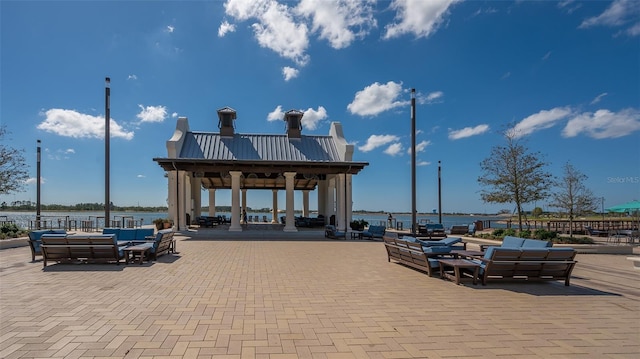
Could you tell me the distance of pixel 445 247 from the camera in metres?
9.66

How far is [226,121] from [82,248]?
659 inches

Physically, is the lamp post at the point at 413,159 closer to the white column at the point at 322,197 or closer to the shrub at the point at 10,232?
the white column at the point at 322,197

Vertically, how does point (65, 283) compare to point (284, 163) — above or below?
below

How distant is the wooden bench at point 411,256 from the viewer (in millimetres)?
8586

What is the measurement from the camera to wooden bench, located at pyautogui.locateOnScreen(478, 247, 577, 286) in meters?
7.62

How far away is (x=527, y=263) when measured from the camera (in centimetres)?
764

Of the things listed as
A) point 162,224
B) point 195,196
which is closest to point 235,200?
point 162,224

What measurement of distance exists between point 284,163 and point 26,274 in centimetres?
1280

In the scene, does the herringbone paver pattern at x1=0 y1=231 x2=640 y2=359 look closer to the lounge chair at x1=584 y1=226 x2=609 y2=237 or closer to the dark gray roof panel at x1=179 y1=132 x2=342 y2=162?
the lounge chair at x1=584 y1=226 x2=609 y2=237

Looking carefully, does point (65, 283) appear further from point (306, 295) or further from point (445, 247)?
point (445, 247)

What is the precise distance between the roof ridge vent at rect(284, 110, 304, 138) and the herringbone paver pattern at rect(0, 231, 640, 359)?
17257 mm

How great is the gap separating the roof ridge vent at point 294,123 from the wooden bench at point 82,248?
55.7 ft

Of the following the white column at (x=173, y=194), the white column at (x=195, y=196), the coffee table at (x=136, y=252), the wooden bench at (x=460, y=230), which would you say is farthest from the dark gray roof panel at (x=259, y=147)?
the coffee table at (x=136, y=252)

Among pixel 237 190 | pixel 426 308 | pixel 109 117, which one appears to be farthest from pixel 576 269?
pixel 109 117
